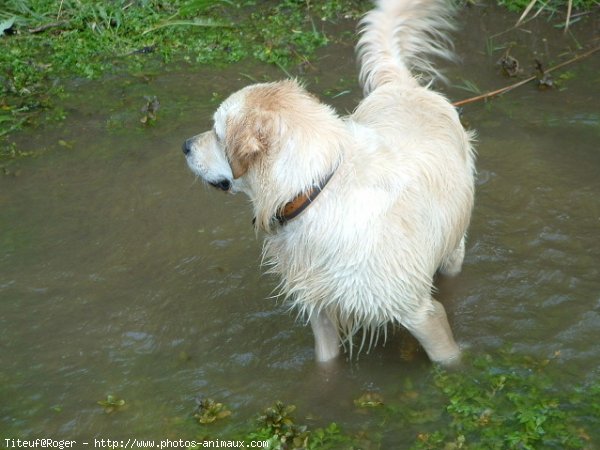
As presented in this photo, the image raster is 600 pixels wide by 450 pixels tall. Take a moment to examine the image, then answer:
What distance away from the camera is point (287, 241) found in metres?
3.96

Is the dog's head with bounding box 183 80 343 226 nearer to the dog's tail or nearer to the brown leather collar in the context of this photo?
the brown leather collar

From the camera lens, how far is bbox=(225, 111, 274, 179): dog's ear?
3.68m

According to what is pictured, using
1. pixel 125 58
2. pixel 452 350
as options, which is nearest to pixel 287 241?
pixel 452 350

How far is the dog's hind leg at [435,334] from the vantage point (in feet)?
13.3

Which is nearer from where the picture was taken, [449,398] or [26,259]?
[449,398]

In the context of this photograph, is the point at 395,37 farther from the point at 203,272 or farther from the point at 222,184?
the point at 203,272

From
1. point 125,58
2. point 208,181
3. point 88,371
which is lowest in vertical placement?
point 88,371

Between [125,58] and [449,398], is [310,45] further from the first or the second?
[449,398]

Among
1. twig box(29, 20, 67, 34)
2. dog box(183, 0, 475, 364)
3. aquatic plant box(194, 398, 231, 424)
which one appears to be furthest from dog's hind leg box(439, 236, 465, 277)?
twig box(29, 20, 67, 34)

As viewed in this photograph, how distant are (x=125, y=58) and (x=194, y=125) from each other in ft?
5.65

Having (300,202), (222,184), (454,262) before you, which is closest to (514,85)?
(454,262)

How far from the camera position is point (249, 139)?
12.1 ft

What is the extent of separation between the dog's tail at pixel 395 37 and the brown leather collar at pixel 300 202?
1.54 metres

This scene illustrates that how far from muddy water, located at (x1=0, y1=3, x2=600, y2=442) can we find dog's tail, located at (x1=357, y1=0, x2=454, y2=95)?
51.5 inches
